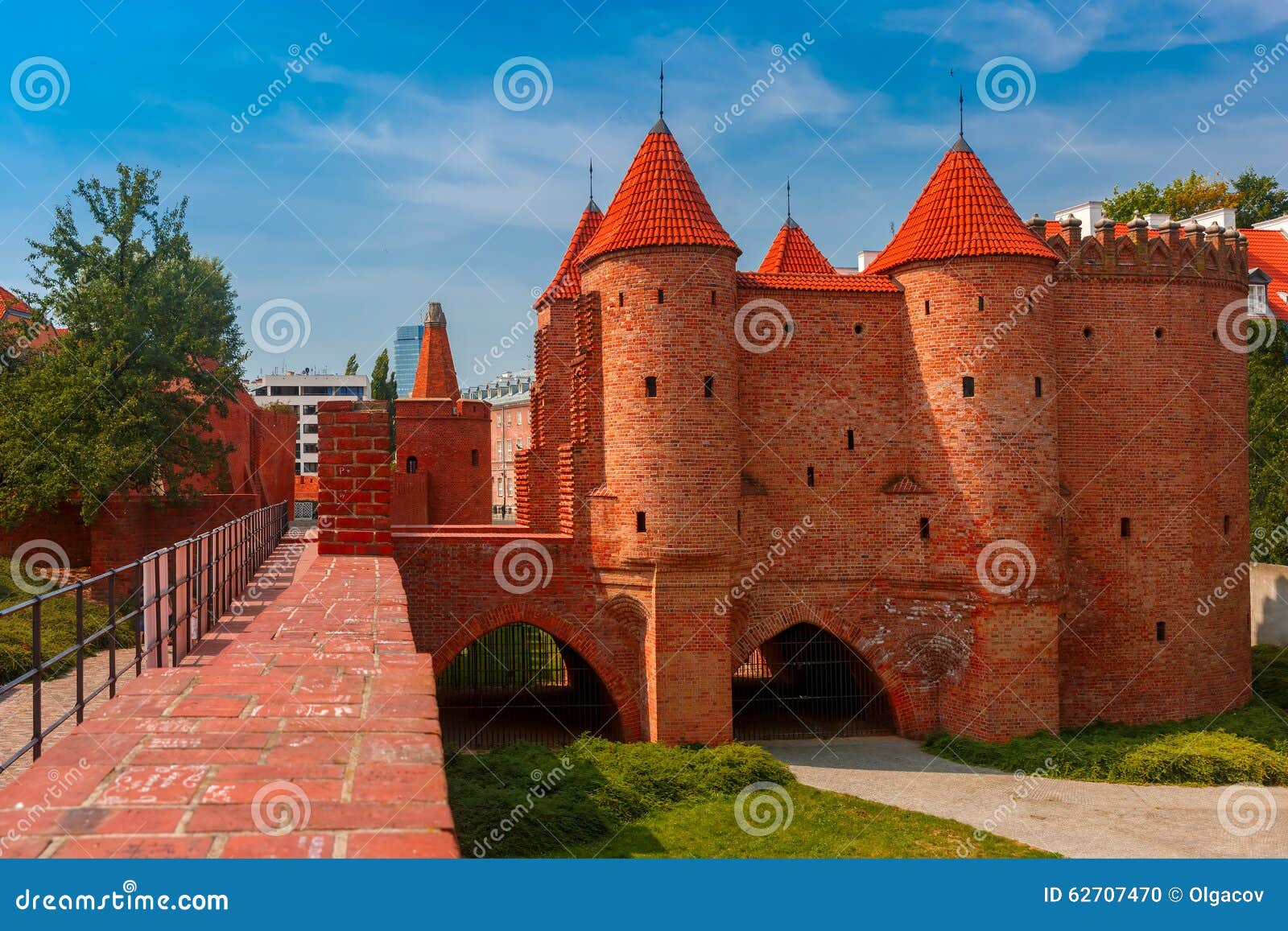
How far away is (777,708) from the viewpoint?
70.7 feet

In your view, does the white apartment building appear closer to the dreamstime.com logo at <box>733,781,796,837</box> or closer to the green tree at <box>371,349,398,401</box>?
the green tree at <box>371,349,398,401</box>

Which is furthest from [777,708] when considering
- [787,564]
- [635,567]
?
[635,567]

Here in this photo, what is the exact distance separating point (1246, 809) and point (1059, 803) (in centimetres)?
301

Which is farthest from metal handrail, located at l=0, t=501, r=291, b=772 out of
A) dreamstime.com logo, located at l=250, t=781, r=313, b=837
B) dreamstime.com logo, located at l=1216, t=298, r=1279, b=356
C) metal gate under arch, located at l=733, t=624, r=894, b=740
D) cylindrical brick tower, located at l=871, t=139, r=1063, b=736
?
dreamstime.com logo, located at l=1216, t=298, r=1279, b=356

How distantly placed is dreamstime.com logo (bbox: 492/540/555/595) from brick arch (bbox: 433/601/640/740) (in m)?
0.35

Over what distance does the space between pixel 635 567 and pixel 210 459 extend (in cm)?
1163

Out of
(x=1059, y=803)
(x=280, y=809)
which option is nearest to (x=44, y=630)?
(x=280, y=809)

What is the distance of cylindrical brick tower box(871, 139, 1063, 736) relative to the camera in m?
18.8

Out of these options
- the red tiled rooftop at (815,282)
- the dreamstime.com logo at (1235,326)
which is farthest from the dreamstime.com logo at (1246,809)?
the red tiled rooftop at (815,282)

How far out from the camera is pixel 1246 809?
15859mm

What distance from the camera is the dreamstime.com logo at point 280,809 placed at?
10.1 feet

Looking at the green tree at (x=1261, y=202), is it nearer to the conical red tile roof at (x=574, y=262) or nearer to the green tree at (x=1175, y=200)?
the green tree at (x=1175, y=200)

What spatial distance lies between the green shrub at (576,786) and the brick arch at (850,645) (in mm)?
2905

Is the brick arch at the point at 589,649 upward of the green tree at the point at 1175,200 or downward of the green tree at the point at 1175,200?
downward
